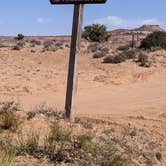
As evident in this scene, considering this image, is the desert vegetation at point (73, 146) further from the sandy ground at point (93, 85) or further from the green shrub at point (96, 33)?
the green shrub at point (96, 33)

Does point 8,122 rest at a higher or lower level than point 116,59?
lower

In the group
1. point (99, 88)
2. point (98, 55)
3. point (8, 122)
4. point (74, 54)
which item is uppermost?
point (98, 55)

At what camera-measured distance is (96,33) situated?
62.4m

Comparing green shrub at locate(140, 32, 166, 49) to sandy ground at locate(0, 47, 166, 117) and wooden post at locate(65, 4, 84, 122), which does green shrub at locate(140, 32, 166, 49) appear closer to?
sandy ground at locate(0, 47, 166, 117)

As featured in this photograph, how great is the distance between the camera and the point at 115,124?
12.7m

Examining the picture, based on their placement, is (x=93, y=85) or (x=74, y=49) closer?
(x=74, y=49)

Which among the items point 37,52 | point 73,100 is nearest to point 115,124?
point 73,100

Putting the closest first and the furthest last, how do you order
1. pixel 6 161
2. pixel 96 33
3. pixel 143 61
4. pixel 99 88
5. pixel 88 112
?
pixel 6 161 → pixel 88 112 → pixel 99 88 → pixel 143 61 → pixel 96 33

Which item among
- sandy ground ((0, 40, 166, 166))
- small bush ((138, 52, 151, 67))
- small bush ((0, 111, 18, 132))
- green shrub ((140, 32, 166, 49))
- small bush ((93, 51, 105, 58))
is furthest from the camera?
green shrub ((140, 32, 166, 49))

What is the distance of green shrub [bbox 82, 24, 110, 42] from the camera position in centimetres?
6112

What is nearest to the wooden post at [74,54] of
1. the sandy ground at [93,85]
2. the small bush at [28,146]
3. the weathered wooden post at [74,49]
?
the weathered wooden post at [74,49]

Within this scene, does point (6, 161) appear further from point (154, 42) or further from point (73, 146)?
point (154, 42)

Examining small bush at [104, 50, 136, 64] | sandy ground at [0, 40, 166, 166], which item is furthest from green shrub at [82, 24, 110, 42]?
small bush at [104, 50, 136, 64]

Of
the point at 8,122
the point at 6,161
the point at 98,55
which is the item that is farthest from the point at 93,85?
the point at 6,161
